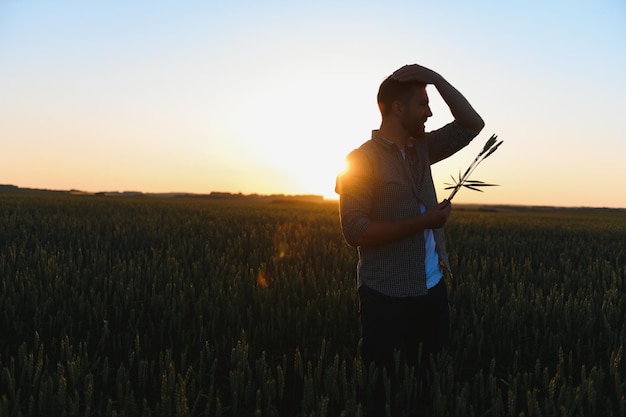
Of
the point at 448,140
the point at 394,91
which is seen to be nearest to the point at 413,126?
the point at 394,91

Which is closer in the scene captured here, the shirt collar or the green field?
the green field

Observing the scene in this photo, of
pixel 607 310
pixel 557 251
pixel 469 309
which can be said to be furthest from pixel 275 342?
pixel 557 251

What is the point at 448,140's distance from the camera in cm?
273

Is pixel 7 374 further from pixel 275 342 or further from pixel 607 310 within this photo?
pixel 607 310

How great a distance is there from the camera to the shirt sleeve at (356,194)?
229cm

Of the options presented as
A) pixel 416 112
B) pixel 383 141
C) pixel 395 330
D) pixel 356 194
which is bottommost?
pixel 395 330

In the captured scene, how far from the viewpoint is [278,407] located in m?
2.36

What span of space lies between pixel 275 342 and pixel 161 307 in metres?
1.07

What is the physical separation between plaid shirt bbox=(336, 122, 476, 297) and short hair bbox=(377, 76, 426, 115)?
18 cm

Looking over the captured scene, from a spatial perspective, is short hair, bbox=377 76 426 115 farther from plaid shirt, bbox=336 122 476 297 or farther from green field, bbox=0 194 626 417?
green field, bbox=0 194 626 417

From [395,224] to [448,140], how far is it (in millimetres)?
779

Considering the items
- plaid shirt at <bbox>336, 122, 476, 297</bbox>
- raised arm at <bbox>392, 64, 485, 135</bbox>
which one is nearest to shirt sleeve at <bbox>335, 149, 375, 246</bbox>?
plaid shirt at <bbox>336, 122, 476, 297</bbox>

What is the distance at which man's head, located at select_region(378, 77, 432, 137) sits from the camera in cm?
241

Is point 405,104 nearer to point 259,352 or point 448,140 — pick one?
point 448,140
